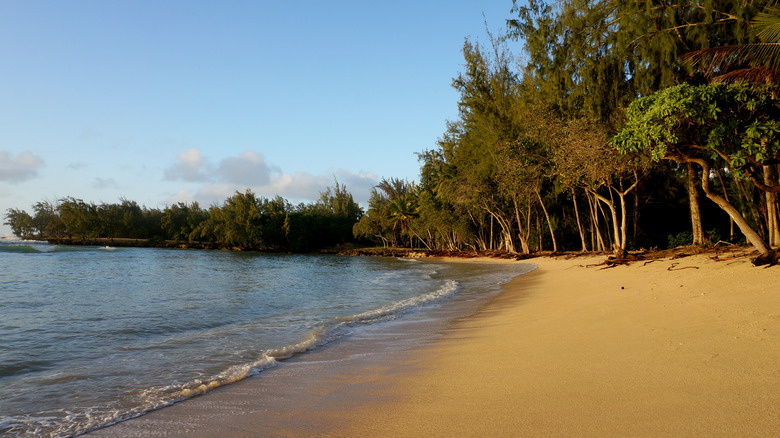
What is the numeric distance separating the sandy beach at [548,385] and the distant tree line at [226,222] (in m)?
53.1

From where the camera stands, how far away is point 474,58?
28.3 m

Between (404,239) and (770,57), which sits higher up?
(770,57)

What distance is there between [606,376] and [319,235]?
58373mm

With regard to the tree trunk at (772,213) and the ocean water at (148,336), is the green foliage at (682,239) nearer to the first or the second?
the tree trunk at (772,213)

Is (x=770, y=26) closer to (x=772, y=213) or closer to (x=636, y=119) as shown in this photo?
(x=636, y=119)

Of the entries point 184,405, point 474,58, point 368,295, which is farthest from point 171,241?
point 184,405

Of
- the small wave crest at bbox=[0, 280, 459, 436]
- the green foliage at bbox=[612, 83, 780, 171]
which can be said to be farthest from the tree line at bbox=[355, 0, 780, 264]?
the small wave crest at bbox=[0, 280, 459, 436]

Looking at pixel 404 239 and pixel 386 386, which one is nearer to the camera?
pixel 386 386

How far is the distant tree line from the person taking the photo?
5788 cm

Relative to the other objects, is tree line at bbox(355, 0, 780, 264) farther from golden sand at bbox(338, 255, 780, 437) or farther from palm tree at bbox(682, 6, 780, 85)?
golden sand at bbox(338, 255, 780, 437)

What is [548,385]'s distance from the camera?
393cm

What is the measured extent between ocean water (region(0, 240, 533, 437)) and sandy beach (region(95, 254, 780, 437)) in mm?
667

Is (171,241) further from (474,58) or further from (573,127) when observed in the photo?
(573,127)

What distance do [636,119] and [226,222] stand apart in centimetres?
5635
